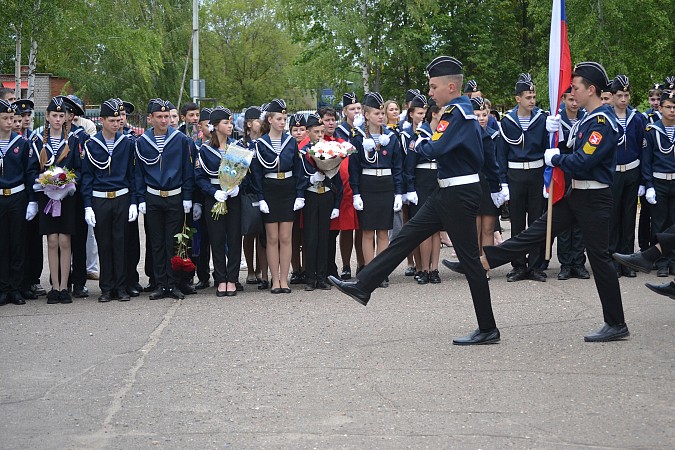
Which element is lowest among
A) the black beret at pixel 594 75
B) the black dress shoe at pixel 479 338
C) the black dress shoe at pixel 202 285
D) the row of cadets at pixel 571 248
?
the black dress shoe at pixel 479 338

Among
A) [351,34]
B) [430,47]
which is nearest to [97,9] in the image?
[351,34]

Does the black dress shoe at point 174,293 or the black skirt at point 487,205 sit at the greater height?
the black skirt at point 487,205

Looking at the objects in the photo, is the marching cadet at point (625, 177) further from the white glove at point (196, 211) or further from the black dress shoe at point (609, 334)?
the white glove at point (196, 211)

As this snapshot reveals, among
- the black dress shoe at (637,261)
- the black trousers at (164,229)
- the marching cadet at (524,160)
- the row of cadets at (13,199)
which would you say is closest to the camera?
the black dress shoe at (637,261)

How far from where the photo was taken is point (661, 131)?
11.7 m

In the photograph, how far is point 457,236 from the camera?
8.27 metres

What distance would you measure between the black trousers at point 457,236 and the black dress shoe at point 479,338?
1.8 inches

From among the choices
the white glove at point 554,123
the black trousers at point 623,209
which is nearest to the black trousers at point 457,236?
the white glove at point 554,123

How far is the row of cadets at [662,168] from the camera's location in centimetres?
1174

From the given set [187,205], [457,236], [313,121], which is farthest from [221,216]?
[457,236]

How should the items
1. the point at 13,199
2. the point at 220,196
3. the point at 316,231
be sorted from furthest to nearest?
1. the point at 316,231
2. the point at 220,196
3. the point at 13,199

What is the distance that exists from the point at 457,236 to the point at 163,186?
3842mm

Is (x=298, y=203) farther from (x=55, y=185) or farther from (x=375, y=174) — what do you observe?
(x=55, y=185)

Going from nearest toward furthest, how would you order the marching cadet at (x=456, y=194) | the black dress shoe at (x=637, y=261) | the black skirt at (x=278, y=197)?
the marching cadet at (x=456, y=194)
the black dress shoe at (x=637, y=261)
the black skirt at (x=278, y=197)
